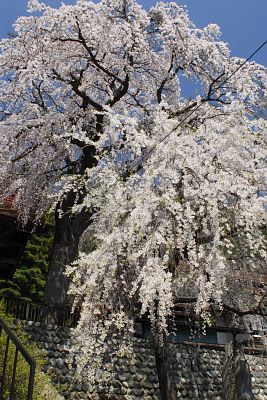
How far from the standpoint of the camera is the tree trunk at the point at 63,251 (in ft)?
30.7

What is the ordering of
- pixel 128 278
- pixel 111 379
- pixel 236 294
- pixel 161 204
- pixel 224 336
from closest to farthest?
pixel 161 204
pixel 128 278
pixel 111 379
pixel 236 294
pixel 224 336

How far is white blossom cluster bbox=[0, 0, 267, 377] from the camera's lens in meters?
6.27

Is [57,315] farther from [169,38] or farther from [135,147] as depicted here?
[169,38]

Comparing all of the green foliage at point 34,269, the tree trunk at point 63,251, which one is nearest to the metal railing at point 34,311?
the tree trunk at point 63,251

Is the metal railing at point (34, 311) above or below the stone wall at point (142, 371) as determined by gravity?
above

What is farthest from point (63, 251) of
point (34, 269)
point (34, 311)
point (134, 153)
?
point (34, 269)

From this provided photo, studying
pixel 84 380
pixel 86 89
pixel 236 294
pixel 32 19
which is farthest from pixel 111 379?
pixel 32 19

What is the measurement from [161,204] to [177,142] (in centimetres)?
117

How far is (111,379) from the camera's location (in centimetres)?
831

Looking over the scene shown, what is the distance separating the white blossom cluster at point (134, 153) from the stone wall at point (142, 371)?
0.62m

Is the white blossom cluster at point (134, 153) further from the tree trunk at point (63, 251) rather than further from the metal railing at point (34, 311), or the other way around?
the metal railing at point (34, 311)

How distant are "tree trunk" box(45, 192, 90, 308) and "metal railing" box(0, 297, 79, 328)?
22 cm

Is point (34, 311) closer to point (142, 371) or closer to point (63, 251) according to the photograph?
point (63, 251)

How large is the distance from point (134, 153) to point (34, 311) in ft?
13.0
